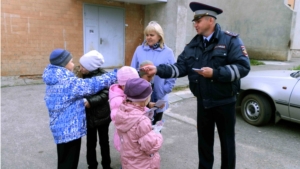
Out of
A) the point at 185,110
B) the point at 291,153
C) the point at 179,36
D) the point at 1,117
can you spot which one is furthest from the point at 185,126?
the point at 179,36

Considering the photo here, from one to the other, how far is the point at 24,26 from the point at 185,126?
18.7 feet

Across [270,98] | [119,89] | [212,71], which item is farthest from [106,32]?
[212,71]

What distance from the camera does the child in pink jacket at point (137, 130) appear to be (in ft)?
6.19

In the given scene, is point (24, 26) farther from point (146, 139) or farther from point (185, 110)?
point (146, 139)

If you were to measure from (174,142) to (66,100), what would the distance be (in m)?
2.16

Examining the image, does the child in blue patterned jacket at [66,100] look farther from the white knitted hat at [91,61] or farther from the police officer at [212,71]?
the police officer at [212,71]

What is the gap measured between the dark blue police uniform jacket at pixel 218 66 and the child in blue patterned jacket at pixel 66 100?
83 cm

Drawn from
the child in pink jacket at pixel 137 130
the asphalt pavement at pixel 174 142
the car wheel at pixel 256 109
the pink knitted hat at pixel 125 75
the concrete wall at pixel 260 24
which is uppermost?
the concrete wall at pixel 260 24

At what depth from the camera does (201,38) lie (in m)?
2.50

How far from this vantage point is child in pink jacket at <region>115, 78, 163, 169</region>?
1.89 metres

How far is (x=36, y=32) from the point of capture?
289 inches

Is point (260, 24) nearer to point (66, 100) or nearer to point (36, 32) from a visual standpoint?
point (36, 32)

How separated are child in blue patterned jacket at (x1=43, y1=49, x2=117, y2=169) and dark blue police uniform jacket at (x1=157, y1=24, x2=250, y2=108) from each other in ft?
2.73

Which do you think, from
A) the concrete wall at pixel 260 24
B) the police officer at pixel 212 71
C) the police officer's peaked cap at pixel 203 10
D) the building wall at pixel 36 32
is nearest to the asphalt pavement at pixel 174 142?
the police officer at pixel 212 71
